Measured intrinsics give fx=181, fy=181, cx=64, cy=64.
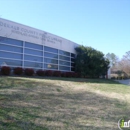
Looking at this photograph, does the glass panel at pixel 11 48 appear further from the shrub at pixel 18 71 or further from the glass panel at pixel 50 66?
the glass panel at pixel 50 66

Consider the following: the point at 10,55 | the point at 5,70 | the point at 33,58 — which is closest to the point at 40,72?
the point at 33,58

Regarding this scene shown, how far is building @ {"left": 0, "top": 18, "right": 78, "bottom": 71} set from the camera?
19891 mm

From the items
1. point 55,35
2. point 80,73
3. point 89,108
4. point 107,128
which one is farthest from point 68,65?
point 107,128

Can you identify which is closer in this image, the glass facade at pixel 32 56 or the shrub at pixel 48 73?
the glass facade at pixel 32 56

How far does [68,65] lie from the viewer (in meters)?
28.9

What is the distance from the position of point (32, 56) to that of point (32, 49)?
0.91 m

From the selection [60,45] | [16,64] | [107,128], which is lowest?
[107,128]

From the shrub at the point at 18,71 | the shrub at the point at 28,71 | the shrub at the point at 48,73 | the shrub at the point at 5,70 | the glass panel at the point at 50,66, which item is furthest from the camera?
the glass panel at the point at 50,66

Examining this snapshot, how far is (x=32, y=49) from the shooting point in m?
22.8

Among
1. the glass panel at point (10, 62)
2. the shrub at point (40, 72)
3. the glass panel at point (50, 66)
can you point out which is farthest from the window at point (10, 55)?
the glass panel at point (50, 66)

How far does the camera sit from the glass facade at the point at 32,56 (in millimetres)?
19875

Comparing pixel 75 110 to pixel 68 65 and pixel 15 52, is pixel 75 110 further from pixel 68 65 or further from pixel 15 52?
pixel 68 65

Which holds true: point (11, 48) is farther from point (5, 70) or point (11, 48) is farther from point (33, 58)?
point (33, 58)

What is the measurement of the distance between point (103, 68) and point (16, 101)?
26.2 meters
